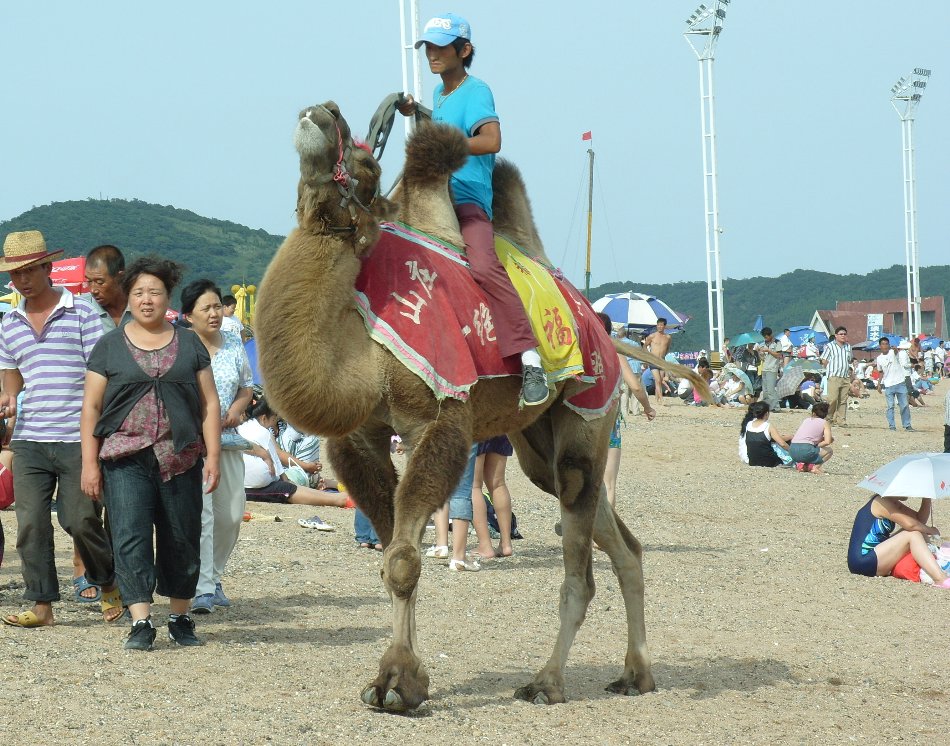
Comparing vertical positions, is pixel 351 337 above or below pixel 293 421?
above

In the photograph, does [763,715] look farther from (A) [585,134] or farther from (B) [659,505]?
(A) [585,134]

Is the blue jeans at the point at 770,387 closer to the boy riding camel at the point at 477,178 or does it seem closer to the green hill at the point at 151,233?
the boy riding camel at the point at 477,178

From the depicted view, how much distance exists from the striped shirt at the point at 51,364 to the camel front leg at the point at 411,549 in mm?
2781

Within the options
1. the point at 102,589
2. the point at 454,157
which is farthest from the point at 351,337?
the point at 102,589

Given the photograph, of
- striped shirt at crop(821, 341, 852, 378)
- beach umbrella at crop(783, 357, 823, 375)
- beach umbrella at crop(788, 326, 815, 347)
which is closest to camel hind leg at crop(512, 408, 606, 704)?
striped shirt at crop(821, 341, 852, 378)

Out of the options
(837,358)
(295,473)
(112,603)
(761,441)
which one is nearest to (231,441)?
(112,603)

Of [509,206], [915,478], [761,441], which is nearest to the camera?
[509,206]

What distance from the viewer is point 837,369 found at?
29953 millimetres

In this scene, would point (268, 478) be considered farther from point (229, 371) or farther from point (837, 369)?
point (837, 369)

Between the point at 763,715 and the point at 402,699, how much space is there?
6.41 ft

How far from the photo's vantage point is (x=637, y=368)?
2900 cm

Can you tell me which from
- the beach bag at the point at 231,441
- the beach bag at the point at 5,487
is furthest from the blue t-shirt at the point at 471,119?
the beach bag at the point at 5,487

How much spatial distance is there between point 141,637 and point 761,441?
16272 millimetres

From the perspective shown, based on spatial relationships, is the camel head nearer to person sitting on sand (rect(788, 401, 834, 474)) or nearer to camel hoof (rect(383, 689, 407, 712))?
camel hoof (rect(383, 689, 407, 712))
